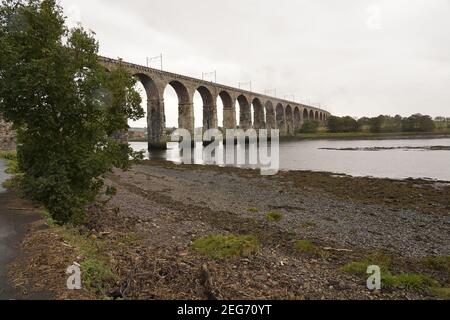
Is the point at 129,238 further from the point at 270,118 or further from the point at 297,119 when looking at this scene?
the point at 297,119

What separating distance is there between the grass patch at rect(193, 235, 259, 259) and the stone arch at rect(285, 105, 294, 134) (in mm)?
124720

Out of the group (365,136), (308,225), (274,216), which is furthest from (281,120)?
(308,225)

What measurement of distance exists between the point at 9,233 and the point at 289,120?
132412mm

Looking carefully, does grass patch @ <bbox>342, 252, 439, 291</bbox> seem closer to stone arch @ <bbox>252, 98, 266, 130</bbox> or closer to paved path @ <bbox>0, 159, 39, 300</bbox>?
paved path @ <bbox>0, 159, 39, 300</bbox>

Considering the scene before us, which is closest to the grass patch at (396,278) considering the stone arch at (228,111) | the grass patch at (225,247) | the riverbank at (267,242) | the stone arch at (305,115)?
the riverbank at (267,242)

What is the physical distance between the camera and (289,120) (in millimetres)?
135125

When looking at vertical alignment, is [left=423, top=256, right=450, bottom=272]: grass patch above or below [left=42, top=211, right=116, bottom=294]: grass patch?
below

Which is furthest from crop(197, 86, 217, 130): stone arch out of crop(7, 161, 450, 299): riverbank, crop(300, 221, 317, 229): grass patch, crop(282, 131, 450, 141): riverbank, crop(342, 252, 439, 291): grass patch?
crop(342, 252, 439, 291): grass patch

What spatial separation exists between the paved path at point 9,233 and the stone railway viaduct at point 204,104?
5887 millimetres

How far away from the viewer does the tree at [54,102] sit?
8.55 metres

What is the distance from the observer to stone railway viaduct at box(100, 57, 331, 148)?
58.5m

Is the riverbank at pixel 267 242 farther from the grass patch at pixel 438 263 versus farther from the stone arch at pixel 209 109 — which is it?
the stone arch at pixel 209 109

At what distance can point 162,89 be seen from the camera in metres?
59.7
